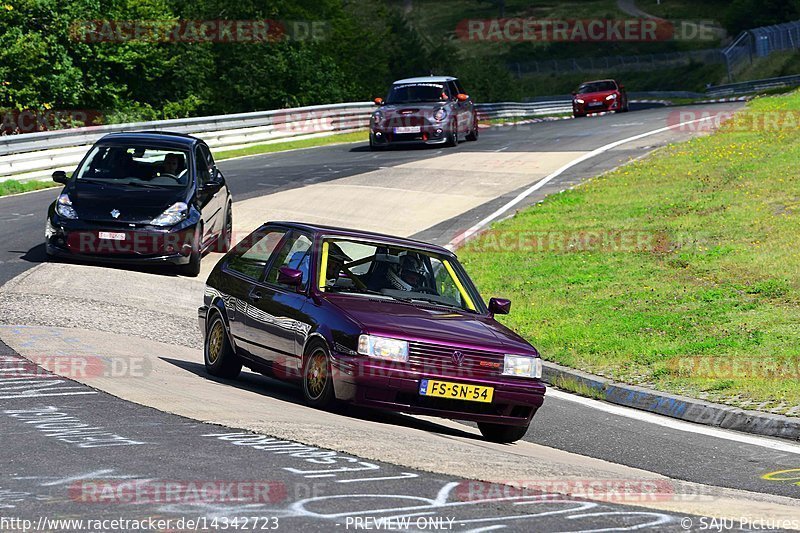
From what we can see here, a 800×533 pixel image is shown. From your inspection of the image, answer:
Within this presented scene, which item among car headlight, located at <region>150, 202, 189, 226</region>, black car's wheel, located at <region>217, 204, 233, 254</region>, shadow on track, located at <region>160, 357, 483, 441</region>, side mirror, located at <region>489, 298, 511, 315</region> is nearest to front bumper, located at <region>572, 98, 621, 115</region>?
black car's wheel, located at <region>217, 204, 233, 254</region>

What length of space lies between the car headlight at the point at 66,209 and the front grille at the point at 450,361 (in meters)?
8.17

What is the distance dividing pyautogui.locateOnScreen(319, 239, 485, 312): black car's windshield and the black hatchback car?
237 inches

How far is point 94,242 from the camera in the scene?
52.7 feet

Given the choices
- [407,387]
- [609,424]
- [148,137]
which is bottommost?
[609,424]

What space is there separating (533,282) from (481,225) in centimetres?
514

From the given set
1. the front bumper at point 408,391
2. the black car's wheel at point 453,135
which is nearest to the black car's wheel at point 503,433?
the front bumper at point 408,391

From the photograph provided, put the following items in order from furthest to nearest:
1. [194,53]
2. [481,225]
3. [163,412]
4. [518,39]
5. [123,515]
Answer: [518,39] → [194,53] → [481,225] → [163,412] → [123,515]

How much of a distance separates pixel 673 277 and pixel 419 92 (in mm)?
17899

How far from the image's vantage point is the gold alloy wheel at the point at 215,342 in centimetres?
1129

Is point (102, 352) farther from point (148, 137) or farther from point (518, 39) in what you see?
point (518, 39)

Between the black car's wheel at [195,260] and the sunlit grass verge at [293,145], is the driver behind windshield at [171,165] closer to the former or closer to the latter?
the black car's wheel at [195,260]

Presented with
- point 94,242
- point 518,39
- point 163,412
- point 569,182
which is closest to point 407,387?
point 163,412

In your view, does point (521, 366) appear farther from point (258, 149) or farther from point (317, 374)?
point (258, 149)

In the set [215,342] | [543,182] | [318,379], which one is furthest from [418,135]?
[318,379]
